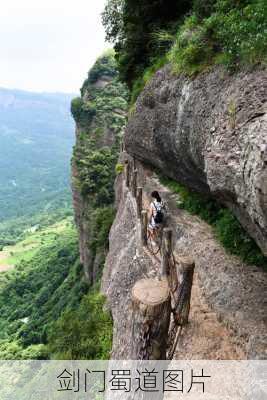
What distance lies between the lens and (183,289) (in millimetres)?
6793

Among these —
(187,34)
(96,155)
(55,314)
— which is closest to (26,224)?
(55,314)

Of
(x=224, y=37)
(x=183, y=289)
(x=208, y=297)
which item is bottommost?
(x=208, y=297)

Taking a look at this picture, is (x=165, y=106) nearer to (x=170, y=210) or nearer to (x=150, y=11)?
(x=170, y=210)

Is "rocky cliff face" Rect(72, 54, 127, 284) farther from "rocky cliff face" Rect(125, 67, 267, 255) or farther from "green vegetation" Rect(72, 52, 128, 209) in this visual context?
"rocky cliff face" Rect(125, 67, 267, 255)

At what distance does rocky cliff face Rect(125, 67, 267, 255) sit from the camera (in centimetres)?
551

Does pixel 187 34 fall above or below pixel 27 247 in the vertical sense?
above

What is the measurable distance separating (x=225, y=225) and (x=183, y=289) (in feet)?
11.3

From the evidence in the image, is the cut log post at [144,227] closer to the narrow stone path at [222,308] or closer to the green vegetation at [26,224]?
the narrow stone path at [222,308]

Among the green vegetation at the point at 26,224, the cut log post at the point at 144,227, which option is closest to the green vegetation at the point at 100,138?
the cut log post at the point at 144,227

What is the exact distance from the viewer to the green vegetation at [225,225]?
8.38m

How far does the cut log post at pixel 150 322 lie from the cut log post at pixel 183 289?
Answer: 7.22ft

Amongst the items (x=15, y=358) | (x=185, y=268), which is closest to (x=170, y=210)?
(x=185, y=268)

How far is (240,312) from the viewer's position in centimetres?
682

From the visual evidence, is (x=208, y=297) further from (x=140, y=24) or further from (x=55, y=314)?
(x=55, y=314)
